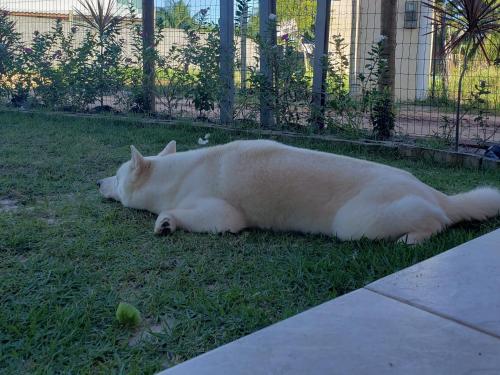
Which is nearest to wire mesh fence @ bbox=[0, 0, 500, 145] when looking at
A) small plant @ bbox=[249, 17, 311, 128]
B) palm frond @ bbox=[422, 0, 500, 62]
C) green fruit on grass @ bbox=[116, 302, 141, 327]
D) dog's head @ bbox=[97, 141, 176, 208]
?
small plant @ bbox=[249, 17, 311, 128]

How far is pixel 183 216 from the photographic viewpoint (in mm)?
3309

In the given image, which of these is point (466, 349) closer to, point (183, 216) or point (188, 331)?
point (188, 331)

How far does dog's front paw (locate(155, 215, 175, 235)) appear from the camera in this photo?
3.23m

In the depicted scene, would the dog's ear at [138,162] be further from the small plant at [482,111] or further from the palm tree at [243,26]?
the palm tree at [243,26]

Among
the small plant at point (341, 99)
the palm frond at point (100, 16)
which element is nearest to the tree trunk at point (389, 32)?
the small plant at point (341, 99)

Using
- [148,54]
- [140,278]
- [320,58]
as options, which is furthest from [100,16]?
[140,278]

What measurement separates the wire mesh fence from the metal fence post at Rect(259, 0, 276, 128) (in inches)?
0.7

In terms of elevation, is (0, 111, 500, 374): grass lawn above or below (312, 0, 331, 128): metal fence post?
below

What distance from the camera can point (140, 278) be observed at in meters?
2.59

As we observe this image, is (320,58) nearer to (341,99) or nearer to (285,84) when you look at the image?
(285,84)

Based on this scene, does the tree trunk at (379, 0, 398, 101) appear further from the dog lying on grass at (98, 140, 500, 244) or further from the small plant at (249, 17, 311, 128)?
the dog lying on grass at (98, 140, 500, 244)

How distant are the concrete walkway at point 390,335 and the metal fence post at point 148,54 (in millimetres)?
6950

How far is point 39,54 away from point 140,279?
7.61 m

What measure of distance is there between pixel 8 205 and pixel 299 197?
Result: 2.07 metres
